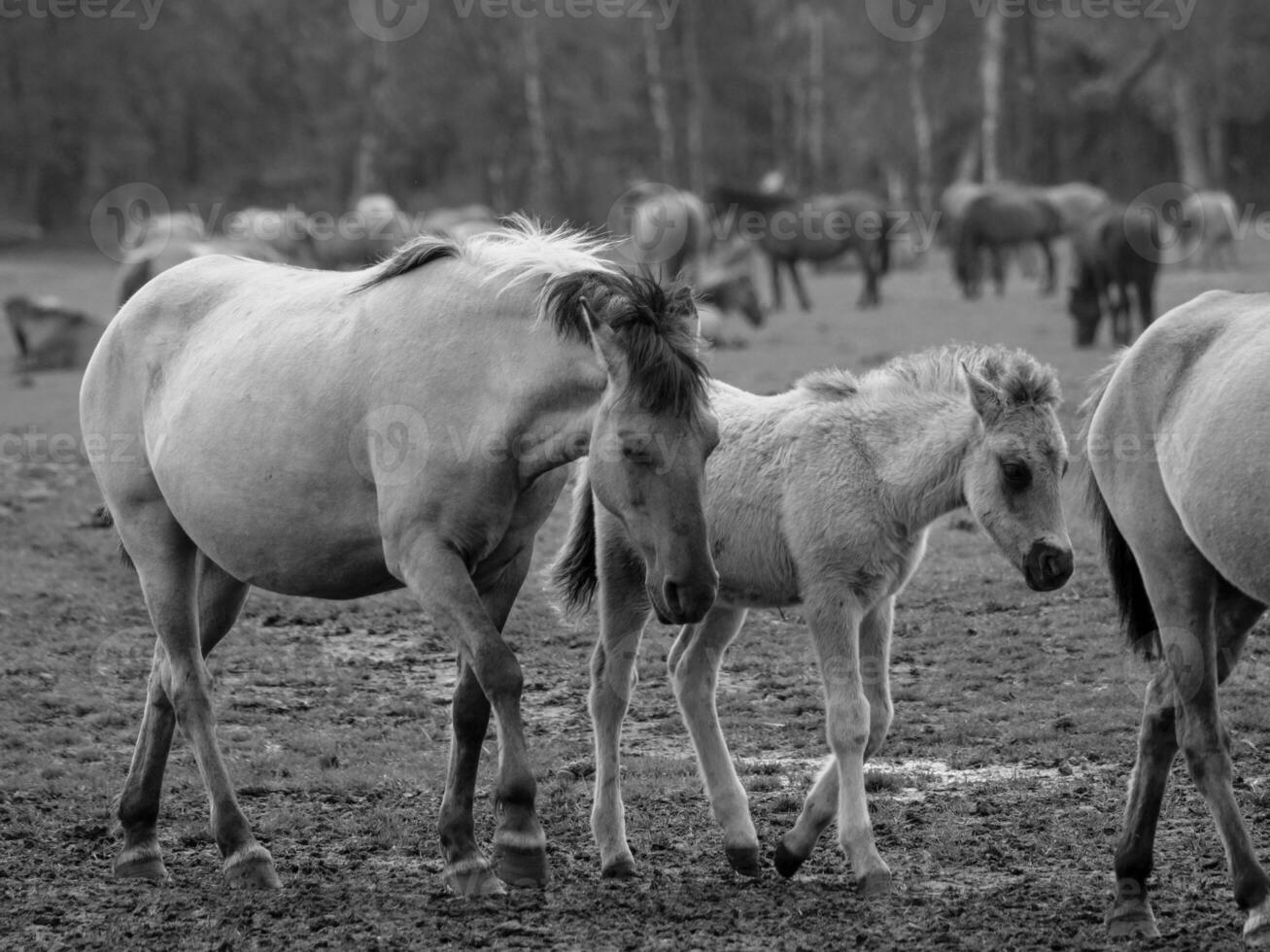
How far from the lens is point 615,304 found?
4.80 m

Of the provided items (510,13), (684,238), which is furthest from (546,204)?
(684,238)

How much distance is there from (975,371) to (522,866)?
2036 millimetres

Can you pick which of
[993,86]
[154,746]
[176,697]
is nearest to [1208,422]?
[176,697]

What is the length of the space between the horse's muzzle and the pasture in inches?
36.0

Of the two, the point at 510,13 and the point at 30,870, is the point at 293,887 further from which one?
the point at 510,13

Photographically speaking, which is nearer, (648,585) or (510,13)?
(648,585)

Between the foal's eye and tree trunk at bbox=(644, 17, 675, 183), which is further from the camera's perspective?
tree trunk at bbox=(644, 17, 675, 183)

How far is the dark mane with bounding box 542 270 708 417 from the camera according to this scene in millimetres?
4695

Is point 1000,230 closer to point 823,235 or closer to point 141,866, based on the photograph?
point 823,235

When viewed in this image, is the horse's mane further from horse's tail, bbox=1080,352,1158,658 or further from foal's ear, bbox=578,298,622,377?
foal's ear, bbox=578,298,622,377

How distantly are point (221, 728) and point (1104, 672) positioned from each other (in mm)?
3863

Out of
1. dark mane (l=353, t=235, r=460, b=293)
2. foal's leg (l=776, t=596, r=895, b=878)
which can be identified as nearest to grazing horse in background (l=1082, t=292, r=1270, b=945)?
foal's leg (l=776, t=596, r=895, b=878)

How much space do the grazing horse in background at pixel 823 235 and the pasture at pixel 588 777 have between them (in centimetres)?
1715

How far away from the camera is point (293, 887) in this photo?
17.2 ft
